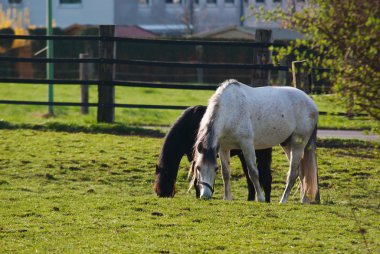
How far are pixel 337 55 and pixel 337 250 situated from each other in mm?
2462

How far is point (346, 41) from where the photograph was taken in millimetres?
5809

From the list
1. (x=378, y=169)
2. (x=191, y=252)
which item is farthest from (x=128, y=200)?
(x=378, y=169)

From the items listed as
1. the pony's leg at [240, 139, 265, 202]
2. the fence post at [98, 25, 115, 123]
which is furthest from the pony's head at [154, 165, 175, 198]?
the fence post at [98, 25, 115, 123]

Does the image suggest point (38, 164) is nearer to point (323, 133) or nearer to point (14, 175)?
point (14, 175)

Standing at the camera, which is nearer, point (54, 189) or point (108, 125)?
point (54, 189)

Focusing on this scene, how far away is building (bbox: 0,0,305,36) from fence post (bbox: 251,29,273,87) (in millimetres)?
39845

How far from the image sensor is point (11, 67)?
1596 inches

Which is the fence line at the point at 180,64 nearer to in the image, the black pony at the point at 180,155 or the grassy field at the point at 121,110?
the grassy field at the point at 121,110

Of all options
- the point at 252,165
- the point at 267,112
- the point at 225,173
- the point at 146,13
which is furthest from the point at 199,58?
the point at 252,165

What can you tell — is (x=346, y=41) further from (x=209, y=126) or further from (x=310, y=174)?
(x=310, y=174)

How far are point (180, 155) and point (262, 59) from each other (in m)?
5.57

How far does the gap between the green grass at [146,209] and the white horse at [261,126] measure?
0.41m

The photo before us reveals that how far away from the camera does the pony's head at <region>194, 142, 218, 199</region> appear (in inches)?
402

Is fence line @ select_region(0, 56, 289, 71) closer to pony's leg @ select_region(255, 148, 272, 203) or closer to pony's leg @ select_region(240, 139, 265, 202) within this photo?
pony's leg @ select_region(255, 148, 272, 203)
